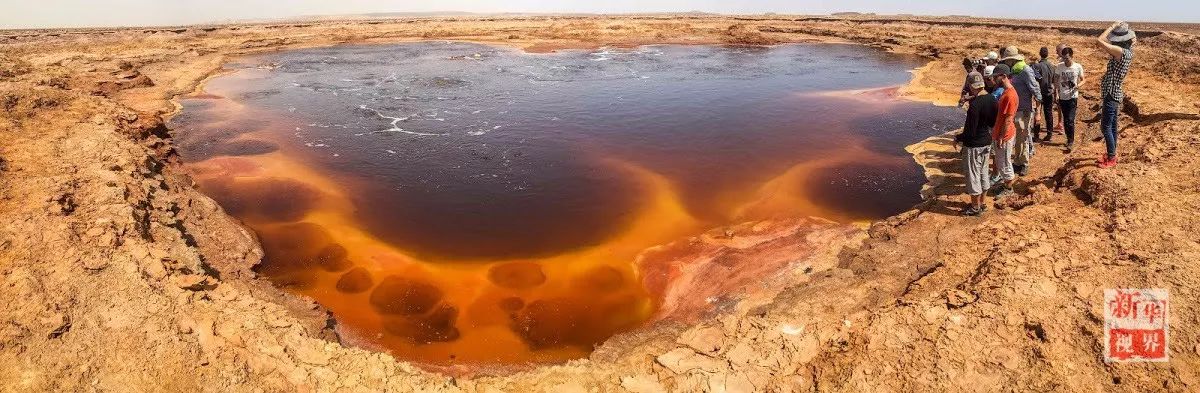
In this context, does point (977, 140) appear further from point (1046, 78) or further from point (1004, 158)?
point (1046, 78)

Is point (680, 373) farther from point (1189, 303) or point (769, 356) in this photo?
point (1189, 303)

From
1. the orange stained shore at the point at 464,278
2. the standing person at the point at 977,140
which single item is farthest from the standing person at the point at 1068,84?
the orange stained shore at the point at 464,278

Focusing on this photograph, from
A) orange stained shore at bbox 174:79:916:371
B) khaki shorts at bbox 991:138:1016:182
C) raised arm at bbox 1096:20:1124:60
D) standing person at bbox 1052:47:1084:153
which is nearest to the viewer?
orange stained shore at bbox 174:79:916:371

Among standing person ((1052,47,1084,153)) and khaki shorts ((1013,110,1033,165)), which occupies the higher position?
standing person ((1052,47,1084,153))

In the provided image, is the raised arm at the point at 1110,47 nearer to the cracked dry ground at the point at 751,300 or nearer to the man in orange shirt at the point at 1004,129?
the cracked dry ground at the point at 751,300

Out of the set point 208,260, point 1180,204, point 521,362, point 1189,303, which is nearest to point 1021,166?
point 1180,204

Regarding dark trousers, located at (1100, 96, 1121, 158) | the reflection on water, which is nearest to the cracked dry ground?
dark trousers, located at (1100, 96, 1121, 158)
